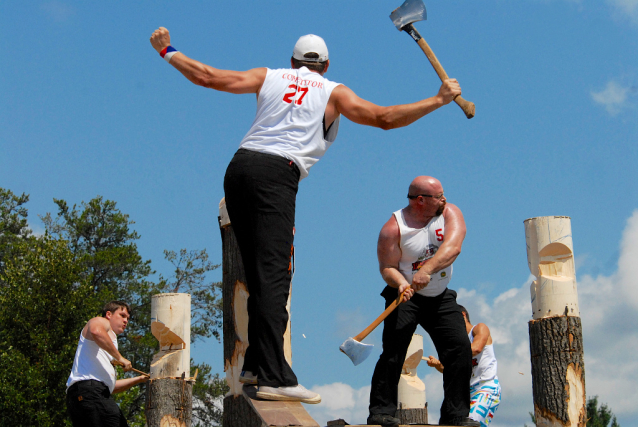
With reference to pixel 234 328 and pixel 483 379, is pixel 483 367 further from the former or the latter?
pixel 234 328

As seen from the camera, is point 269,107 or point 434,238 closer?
point 269,107

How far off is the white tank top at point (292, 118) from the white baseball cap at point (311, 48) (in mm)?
150

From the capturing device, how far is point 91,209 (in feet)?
89.1

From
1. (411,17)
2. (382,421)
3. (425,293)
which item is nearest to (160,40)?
(411,17)

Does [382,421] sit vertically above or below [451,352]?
below

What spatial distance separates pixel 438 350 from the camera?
4.96m

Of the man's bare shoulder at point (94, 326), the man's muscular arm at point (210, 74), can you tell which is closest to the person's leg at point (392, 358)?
the man's muscular arm at point (210, 74)

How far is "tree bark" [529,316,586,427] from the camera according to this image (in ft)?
22.0

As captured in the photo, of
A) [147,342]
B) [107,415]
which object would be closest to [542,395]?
[107,415]

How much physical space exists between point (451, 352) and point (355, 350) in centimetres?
68

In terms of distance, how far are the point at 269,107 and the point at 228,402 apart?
197 centimetres

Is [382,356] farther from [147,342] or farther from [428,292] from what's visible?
[147,342]

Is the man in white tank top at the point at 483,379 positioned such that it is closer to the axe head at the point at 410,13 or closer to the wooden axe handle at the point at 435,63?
the wooden axe handle at the point at 435,63

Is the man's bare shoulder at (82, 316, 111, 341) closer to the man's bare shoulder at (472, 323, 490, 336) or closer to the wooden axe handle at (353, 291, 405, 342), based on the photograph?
the wooden axe handle at (353, 291, 405, 342)
